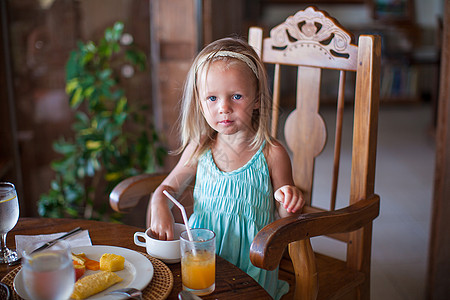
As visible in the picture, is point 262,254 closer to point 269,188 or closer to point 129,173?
point 269,188

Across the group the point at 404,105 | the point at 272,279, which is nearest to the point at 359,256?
the point at 272,279

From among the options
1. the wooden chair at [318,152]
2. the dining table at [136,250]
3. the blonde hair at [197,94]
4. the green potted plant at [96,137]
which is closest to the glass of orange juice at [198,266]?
the dining table at [136,250]

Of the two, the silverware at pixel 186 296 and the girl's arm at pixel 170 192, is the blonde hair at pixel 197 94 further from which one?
the silverware at pixel 186 296

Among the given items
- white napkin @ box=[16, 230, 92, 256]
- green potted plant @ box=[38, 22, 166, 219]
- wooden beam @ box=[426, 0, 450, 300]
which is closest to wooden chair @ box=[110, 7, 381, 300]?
white napkin @ box=[16, 230, 92, 256]

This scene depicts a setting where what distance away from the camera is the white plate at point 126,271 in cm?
80

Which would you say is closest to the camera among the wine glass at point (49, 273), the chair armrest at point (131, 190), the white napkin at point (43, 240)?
the wine glass at point (49, 273)

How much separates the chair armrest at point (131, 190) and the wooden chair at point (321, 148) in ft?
1.23

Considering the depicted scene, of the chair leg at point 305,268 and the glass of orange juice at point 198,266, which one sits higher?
the glass of orange juice at point 198,266

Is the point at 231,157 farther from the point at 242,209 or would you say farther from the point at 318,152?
the point at 318,152

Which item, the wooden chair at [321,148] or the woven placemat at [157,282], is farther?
the wooden chair at [321,148]

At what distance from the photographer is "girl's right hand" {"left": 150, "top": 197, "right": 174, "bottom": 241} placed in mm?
1018

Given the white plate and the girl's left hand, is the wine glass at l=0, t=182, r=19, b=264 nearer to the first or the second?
the white plate

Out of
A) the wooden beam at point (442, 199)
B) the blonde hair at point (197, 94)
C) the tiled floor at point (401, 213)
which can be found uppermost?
the blonde hair at point (197, 94)

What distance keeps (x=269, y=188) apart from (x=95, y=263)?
46 centimetres
